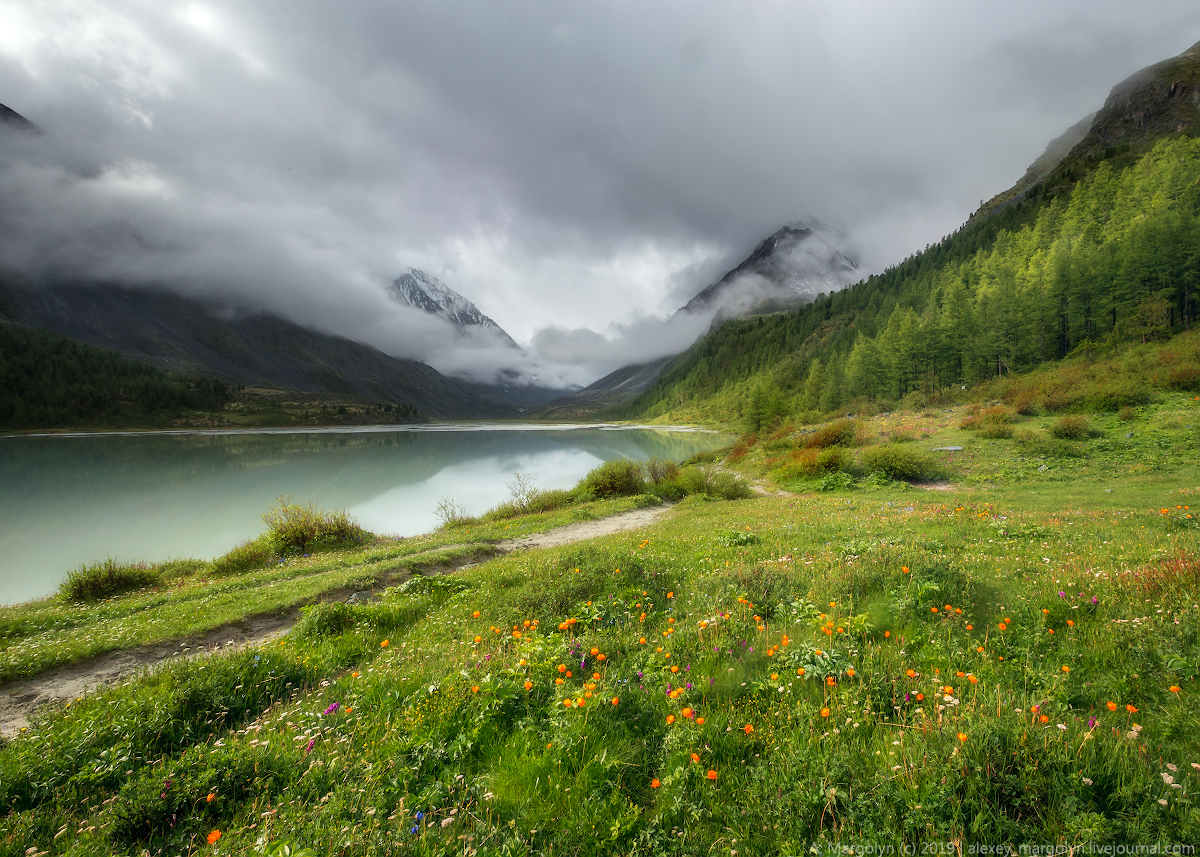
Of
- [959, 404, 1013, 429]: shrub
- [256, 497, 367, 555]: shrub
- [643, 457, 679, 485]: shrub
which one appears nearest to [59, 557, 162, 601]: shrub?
[256, 497, 367, 555]: shrub

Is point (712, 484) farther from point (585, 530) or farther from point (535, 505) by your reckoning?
point (585, 530)

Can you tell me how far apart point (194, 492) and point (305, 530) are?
33651mm

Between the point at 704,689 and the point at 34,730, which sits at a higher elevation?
the point at 34,730

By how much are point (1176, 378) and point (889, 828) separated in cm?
4712

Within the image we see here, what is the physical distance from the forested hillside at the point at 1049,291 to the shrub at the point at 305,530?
66872 millimetres

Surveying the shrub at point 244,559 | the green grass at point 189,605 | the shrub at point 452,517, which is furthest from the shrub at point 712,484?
the shrub at point 244,559

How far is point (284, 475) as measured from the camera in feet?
186

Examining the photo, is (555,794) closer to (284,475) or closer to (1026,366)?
(284,475)

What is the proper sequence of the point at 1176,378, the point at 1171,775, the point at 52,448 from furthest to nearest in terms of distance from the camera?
the point at 52,448 < the point at 1176,378 < the point at 1171,775

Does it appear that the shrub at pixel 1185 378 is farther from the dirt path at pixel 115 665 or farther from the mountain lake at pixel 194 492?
the dirt path at pixel 115 665

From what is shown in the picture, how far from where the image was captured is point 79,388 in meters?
144

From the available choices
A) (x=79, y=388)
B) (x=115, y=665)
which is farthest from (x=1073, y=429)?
(x=79, y=388)

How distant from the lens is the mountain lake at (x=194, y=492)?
26.1 meters

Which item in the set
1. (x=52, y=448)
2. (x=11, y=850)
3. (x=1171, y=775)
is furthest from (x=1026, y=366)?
(x=52, y=448)
